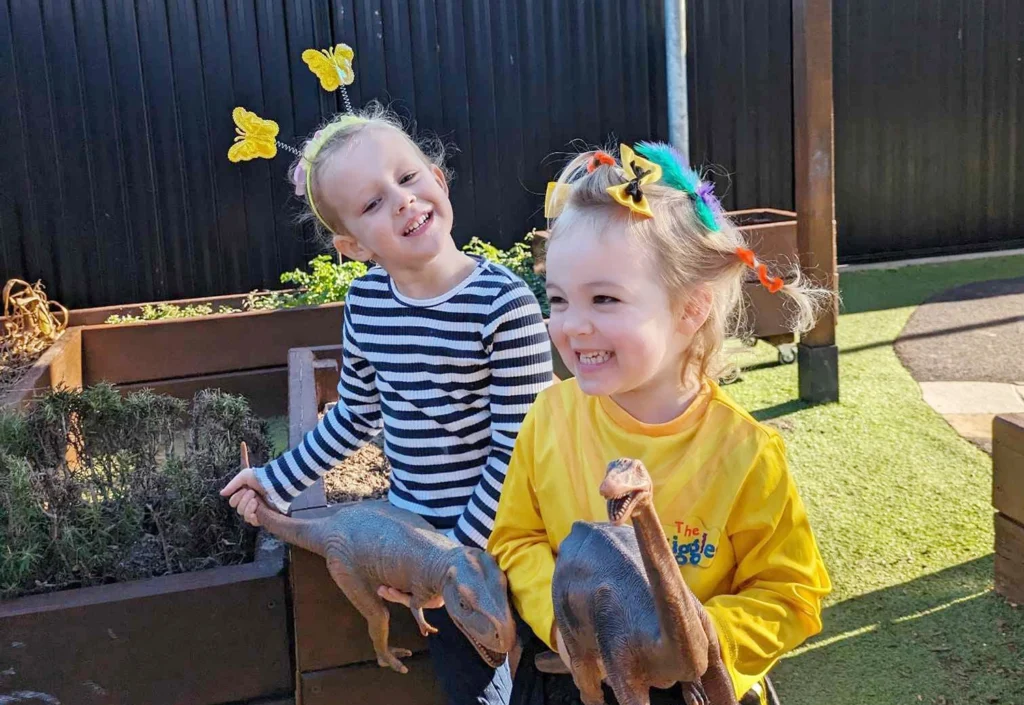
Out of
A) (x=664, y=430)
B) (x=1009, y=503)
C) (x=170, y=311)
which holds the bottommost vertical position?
(x=1009, y=503)

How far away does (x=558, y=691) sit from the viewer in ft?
5.27

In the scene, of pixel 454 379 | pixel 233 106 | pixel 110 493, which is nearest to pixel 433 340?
pixel 454 379

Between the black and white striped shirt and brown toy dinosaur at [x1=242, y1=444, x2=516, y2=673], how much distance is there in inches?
4.4

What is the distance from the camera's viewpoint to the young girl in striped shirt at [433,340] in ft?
6.65

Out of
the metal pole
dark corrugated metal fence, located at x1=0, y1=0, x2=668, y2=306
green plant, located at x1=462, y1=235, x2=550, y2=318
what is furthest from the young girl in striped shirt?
dark corrugated metal fence, located at x1=0, y1=0, x2=668, y2=306

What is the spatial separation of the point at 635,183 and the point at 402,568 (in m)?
0.88

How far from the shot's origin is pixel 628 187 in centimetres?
149

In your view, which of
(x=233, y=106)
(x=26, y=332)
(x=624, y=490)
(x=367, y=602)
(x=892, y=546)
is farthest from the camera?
(x=233, y=106)

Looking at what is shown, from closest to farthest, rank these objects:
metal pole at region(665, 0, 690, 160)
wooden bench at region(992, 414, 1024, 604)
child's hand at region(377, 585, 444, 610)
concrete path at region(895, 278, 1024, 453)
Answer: child's hand at region(377, 585, 444, 610)
wooden bench at region(992, 414, 1024, 604)
concrete path at region(895, 278, 1024, 453)
metal pole at region(665, 0, 690, 160)

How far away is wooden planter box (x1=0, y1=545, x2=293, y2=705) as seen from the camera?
220 centimetres

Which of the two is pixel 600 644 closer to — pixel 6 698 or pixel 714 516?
pixel 714 516

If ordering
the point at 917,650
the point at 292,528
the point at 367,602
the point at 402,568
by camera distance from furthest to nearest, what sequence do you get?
1. the point at 917,650
2. the point at 292,528
3. the point at 367,602
4. the point at 402,568

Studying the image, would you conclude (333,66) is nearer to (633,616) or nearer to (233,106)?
(633,616)

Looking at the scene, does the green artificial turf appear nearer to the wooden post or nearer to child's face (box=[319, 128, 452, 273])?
the wooden post
